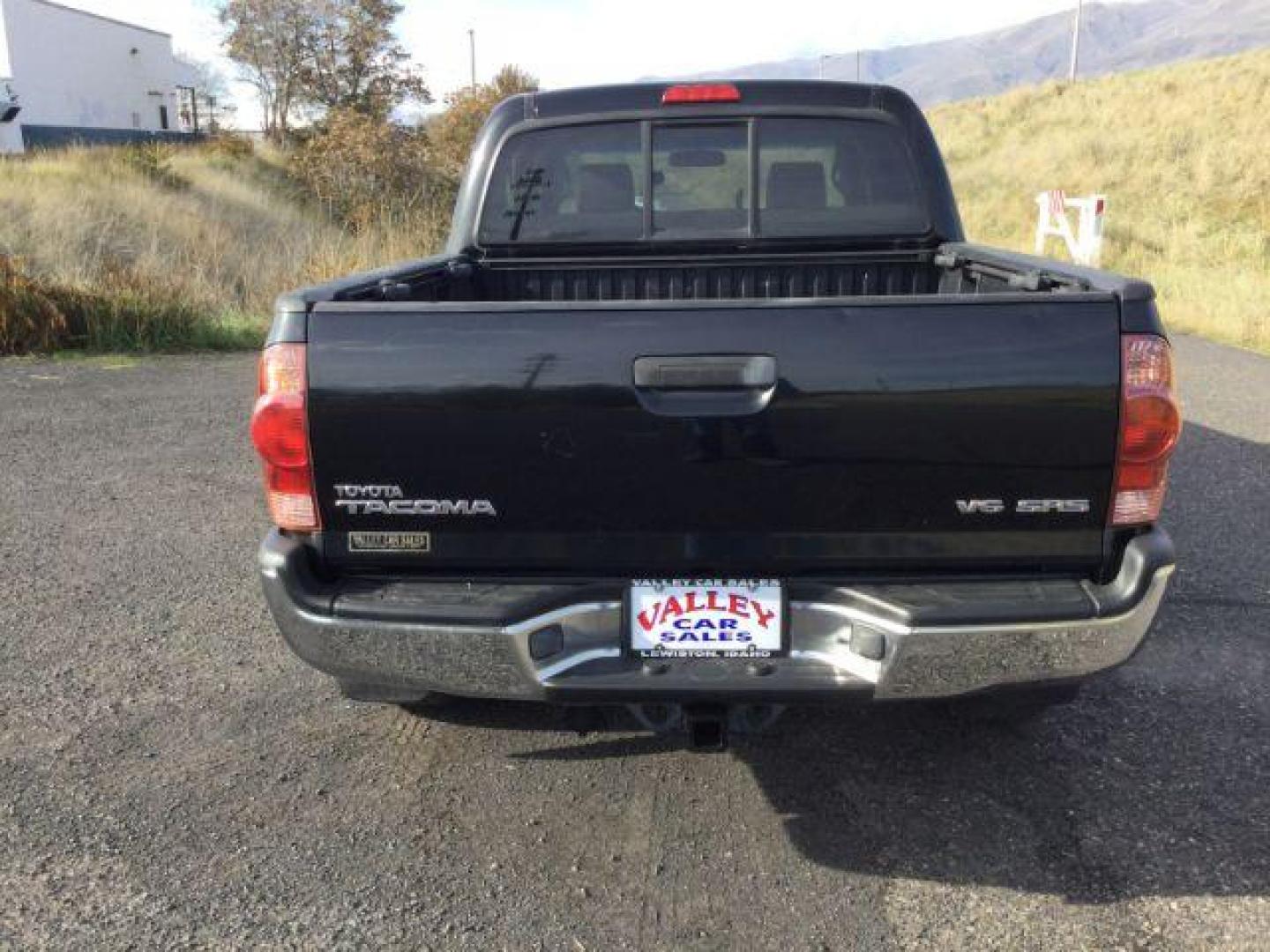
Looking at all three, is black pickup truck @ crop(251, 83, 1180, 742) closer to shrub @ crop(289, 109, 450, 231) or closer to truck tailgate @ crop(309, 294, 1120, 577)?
truck tailgate @ crop(309, 294, 1120, 577)

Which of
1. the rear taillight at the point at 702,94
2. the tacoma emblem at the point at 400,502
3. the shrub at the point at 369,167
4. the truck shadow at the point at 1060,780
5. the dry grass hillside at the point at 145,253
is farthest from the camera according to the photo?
the shrub at the point at 369,167

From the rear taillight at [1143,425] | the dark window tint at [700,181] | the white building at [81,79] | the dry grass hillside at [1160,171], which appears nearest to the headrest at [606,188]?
the dark window tint at [700,181]

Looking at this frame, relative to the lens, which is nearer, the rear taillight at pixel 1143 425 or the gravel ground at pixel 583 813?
the rear taillight at pixel 1143 425

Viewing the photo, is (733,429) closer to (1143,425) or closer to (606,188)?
(1143,425)

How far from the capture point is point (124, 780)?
299cm

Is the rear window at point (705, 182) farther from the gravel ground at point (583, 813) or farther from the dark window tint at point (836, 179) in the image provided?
the gravel ground at point (583, 813)

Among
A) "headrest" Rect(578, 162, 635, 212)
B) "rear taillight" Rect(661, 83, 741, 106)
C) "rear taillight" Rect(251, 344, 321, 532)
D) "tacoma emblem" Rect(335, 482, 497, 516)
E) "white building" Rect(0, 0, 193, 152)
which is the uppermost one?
"white building" Rect(0, 0, 193, 152)

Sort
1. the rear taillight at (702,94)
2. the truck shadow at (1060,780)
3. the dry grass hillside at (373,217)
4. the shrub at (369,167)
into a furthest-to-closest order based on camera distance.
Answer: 1. the shrub at (369,167)
2. the dry grass hillside at (373,217)
3. the rear taillight at (702,94)
4. the truck shadow at (1060,780)

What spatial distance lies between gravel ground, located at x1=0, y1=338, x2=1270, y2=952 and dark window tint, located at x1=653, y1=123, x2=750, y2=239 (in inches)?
75.0

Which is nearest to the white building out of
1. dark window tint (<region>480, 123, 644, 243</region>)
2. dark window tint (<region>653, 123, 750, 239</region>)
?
dark window tint (<region>480, 123, 644, 243</region>)

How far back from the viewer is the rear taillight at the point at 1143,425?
7.47 ft

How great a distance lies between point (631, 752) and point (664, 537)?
3.34ft

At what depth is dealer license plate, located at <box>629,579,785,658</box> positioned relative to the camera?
2.41 meters

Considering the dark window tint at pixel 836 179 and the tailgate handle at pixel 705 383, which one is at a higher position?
the dark window tint at pixel 836 179
